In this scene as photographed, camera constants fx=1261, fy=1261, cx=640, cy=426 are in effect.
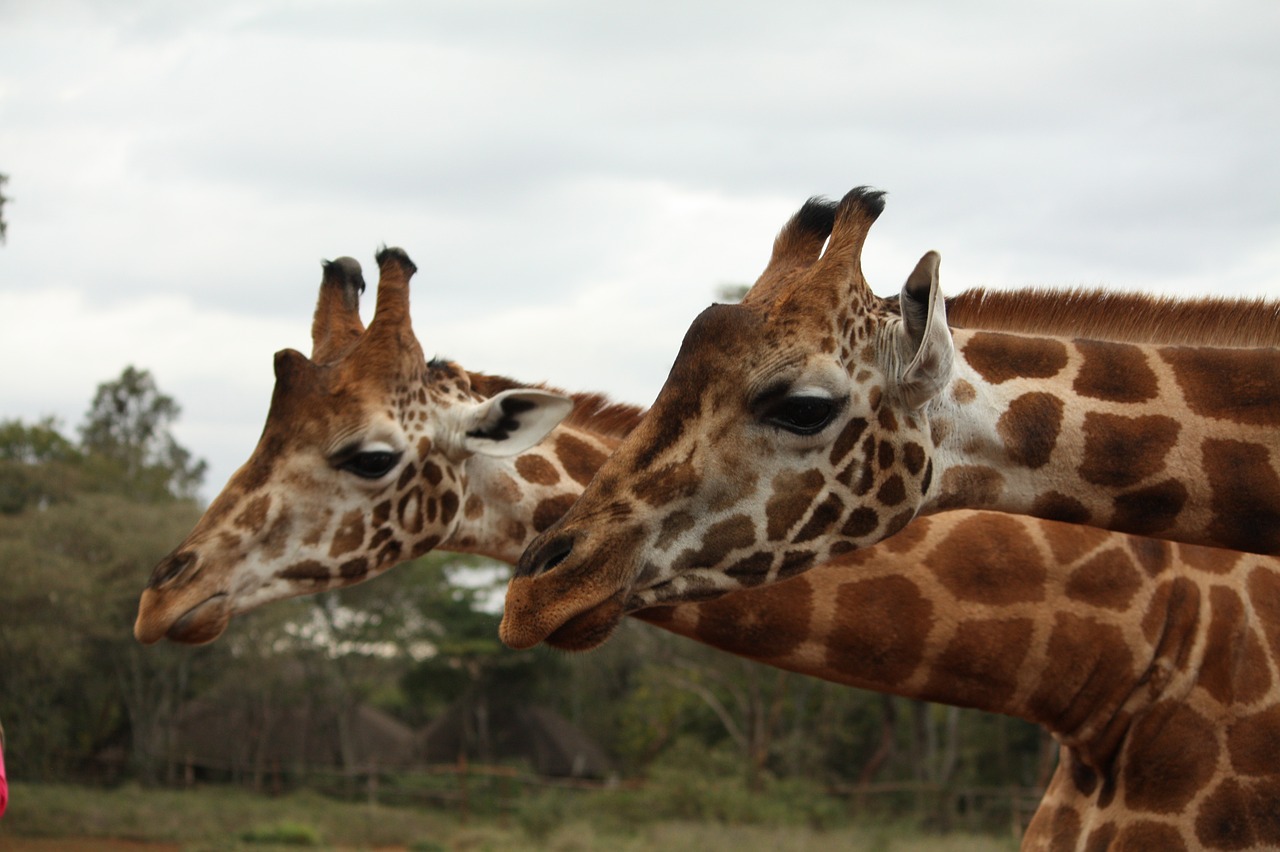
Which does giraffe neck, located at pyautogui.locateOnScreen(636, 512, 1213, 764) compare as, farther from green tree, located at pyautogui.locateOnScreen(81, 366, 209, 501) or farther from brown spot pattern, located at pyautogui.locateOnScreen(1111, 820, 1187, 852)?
green tree, located at pyautogui.locateOnScreen(81, 366, 209, 501)

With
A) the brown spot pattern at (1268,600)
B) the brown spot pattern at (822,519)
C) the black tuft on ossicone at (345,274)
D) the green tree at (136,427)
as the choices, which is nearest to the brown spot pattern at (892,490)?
the brown spot pattern at (822,519)

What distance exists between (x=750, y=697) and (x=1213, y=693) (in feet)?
103

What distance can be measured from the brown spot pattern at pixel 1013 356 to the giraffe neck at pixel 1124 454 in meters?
0.07

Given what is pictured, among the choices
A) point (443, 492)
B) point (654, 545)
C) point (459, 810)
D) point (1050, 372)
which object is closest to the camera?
point (654, 545)

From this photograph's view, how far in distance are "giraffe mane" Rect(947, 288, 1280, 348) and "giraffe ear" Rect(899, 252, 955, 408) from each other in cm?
77

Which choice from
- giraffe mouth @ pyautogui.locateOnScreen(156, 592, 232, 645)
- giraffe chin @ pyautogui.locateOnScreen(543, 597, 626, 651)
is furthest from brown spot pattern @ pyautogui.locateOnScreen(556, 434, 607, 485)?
giraffe chin @ pyautogui.locateOnScreen(543, 597, 626, 651)

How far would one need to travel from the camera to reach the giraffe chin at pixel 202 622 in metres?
5.27

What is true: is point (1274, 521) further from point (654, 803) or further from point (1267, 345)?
point (654, 803)

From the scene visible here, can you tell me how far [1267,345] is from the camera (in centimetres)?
392

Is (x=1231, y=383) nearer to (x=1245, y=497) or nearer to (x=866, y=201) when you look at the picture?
(x=1245, y=497)

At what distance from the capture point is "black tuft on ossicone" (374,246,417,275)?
21.6ft

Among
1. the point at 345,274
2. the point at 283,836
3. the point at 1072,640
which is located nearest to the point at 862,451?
the point at 1072,640

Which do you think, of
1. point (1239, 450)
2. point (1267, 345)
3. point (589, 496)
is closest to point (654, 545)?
point (589, 496)

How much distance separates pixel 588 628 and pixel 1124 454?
1.66 m
